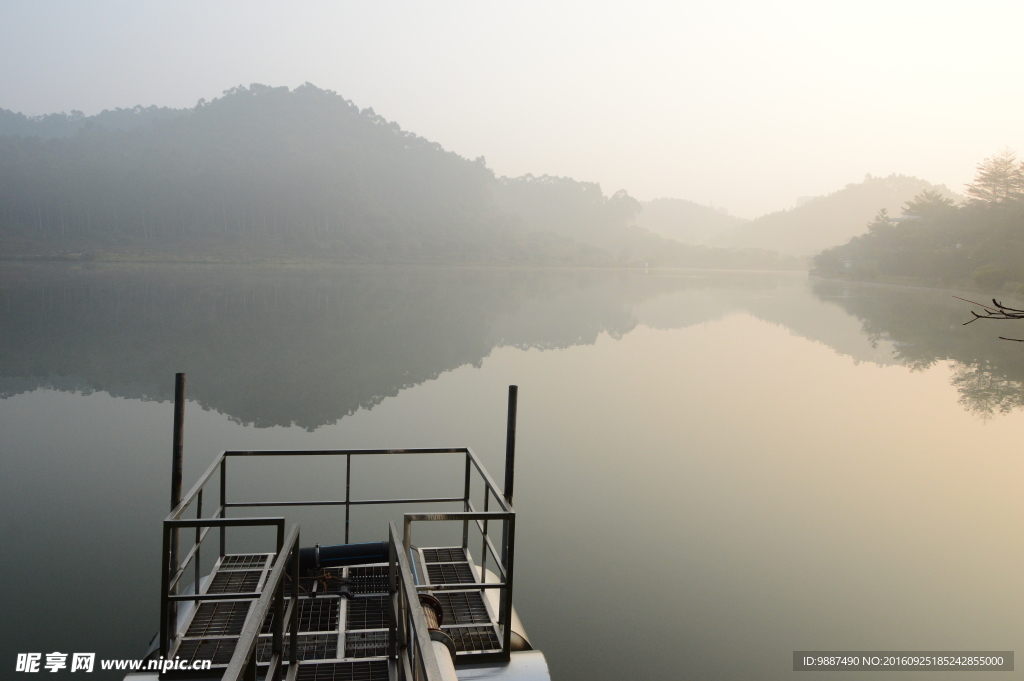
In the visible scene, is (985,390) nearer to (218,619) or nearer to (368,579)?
(368,579)

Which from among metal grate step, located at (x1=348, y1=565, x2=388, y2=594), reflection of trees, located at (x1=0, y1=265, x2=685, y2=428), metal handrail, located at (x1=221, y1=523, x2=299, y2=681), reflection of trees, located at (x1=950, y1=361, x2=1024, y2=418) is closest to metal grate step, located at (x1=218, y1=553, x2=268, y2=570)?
metal grate step, located at (x1=348, y1=565, x2=388, y2=594)

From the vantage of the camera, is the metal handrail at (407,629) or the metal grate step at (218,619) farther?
the metal grate step at (218,619)

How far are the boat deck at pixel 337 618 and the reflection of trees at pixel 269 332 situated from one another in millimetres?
10714

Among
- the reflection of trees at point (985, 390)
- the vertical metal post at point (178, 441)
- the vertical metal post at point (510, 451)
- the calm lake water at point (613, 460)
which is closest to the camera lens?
the vertical metal post at point (178, 441)

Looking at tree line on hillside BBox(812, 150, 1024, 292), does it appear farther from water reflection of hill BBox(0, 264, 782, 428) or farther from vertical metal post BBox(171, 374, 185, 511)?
vertical metal post BBox(171, 374, 185, 511)

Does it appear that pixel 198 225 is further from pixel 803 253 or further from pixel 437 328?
pixel 803 253

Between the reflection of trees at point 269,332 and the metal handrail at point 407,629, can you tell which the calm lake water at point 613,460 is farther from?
the metal handrail at point 407,629

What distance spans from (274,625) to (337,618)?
53.0 inches

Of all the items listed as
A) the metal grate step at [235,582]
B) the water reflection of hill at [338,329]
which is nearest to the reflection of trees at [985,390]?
the water reflection of hill at [338,329]

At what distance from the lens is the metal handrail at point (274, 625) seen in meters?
2.38

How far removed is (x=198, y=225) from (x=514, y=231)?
156ft

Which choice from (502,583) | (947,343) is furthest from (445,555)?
(947,343)

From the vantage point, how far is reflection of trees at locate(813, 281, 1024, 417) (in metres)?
23.8

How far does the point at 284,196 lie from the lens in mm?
97688
